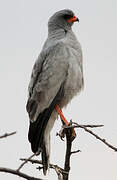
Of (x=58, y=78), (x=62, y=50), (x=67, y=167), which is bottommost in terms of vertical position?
(x=67, y=167)

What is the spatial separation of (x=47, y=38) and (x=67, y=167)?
3.65 metres

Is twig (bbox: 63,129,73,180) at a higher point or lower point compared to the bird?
lower

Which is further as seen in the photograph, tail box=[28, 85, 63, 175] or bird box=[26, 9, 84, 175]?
bird box=[26, 9, 84, 175]

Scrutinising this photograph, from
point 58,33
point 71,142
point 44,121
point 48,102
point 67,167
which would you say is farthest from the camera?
point 58,33

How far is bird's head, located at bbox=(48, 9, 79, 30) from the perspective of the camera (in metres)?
6.77

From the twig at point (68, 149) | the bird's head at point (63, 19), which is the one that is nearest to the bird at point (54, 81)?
the bird's head at point (63, 19)

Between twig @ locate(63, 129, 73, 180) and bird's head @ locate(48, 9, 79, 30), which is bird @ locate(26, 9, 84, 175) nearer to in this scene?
bird's head @ locate(48, 9, 79, 30)

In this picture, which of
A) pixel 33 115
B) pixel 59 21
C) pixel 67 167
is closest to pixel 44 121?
pixel 33 115

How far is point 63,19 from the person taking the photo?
22.5 feet

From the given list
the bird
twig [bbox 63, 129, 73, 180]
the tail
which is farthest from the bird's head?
twig [bbox 63, 129, 73, 180]

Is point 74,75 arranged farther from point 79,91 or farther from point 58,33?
point 58,33

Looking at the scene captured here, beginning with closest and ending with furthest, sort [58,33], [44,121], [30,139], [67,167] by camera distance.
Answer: [67,167] < [30,139] < [44,121] < [58,33]

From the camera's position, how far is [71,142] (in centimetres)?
409

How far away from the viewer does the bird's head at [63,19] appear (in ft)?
22.2
